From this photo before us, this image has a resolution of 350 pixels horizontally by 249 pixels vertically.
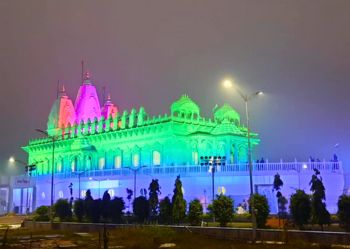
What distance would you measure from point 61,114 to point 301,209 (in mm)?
74483

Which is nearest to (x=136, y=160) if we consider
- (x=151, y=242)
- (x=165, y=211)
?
(x=165, y=211)

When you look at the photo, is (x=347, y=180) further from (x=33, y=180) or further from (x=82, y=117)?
(x=82, y=117)

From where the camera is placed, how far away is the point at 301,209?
3450cm

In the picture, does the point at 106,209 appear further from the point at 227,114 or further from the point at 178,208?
the point at 227,114

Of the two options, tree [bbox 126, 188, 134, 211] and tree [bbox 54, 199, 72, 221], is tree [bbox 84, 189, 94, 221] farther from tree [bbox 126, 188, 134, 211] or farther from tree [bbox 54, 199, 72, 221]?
tree [bbox 126, 188, 134, 211]

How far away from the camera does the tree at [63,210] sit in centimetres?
5375

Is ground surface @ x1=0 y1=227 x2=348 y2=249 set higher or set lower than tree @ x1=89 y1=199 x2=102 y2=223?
lower

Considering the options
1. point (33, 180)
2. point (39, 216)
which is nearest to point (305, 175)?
point (39, 216)

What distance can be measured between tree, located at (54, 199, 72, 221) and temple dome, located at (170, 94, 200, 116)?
2559 cm

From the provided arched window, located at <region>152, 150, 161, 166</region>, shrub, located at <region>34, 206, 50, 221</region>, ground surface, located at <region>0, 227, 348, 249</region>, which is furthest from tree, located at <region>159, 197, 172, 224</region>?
arched window, located at <region>152, 150, 161, 166</region>

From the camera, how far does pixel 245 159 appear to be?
74.0 metres

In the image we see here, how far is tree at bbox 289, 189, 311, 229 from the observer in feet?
113

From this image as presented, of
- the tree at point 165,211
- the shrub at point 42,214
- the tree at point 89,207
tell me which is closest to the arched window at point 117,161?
the shrub at point 42,214

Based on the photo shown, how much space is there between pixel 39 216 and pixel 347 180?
119 feet
